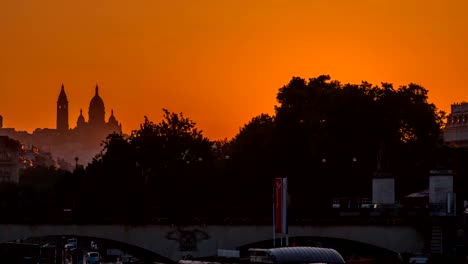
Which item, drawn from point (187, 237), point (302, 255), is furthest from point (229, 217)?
point (302, 255)

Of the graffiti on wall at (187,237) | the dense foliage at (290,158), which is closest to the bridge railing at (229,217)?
the graffiti on wall at (187,237)

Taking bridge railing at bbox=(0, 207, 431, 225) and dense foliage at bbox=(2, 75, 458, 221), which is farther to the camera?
dense foliage at bbox=(2, 75, 458, 221)

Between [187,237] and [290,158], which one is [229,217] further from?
[290,158]

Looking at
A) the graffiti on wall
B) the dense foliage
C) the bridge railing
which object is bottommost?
the graffiti on wall

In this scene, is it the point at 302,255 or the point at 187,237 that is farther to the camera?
the point at 187,237

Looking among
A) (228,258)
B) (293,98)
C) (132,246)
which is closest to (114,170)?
(293,98)

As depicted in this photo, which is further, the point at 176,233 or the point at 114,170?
the point at 114,170

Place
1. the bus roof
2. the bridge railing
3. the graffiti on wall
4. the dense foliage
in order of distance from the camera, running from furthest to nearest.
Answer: the dense foliage, the graffiti on wall, the bridge railing, the bus roof

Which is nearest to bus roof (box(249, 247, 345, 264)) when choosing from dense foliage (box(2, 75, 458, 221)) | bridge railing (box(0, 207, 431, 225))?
bridge railing (box(0, 207, 431, 225))

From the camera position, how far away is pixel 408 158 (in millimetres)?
166375

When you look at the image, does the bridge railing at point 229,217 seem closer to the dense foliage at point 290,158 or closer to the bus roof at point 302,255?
the dense foliage at point 290,158

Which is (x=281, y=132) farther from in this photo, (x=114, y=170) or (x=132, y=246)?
(x=132, y=246)

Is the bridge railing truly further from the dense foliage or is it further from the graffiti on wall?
the dense foliage

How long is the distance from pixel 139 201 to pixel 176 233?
29.3 metres
